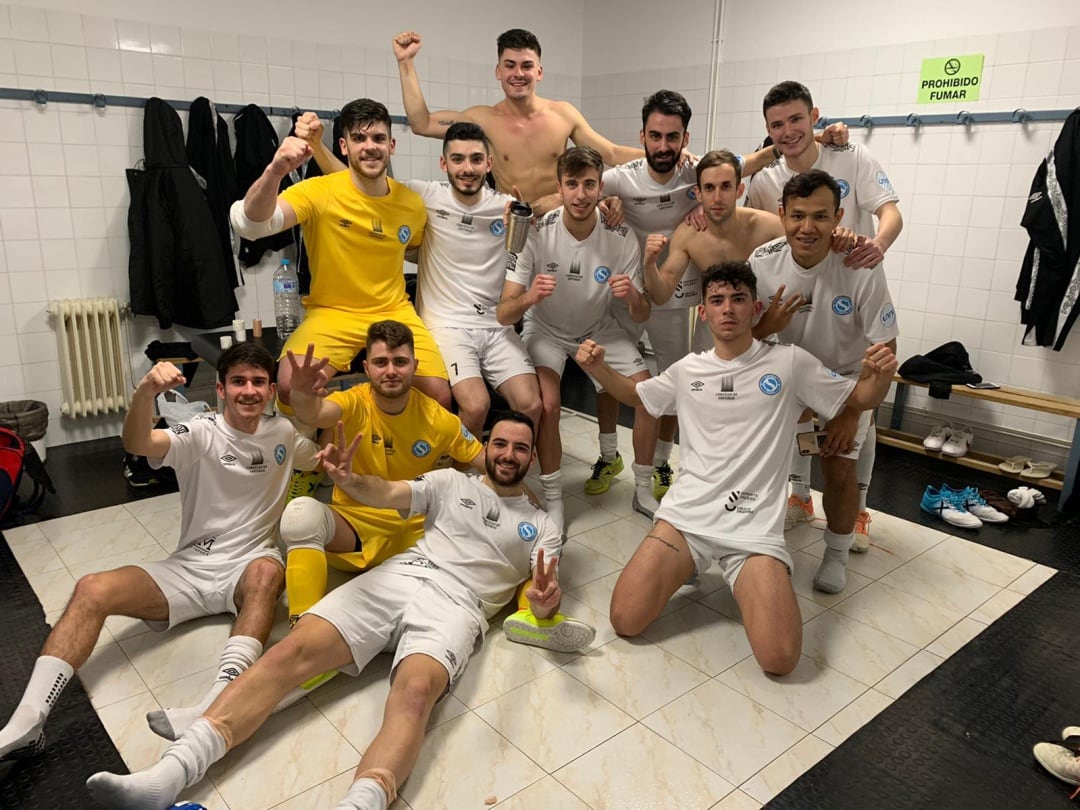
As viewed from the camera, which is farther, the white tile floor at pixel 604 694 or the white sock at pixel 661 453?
the white sock at pixel 661 453

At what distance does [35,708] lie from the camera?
2186 millimetres

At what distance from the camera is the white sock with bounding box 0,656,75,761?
212cm

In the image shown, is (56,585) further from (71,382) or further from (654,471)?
(654,471)

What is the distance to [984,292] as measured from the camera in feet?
15.1

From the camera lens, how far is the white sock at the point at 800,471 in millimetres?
3252

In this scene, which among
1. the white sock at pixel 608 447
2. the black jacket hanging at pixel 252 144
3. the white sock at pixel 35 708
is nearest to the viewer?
the white sock at pixel 35 708

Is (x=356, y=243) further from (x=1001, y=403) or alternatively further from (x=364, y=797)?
(x=1001, y=403)

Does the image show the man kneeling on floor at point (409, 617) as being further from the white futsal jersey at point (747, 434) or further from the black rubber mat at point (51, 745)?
the white futsal jersey at point (747, 434)

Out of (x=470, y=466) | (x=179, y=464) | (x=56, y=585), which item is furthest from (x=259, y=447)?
(x=56, y=585)

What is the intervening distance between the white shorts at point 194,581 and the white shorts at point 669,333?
2075 mm

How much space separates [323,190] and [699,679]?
2.46 m

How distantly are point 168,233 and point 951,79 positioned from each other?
4493 millimetres

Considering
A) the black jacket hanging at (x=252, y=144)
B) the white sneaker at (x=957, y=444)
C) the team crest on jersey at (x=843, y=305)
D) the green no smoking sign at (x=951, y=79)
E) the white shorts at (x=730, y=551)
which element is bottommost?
the white sneaker at (x=957, y=444)

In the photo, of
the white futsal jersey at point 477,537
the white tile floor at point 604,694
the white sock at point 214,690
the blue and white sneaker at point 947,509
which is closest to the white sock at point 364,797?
the white tile floor at point 604,694
